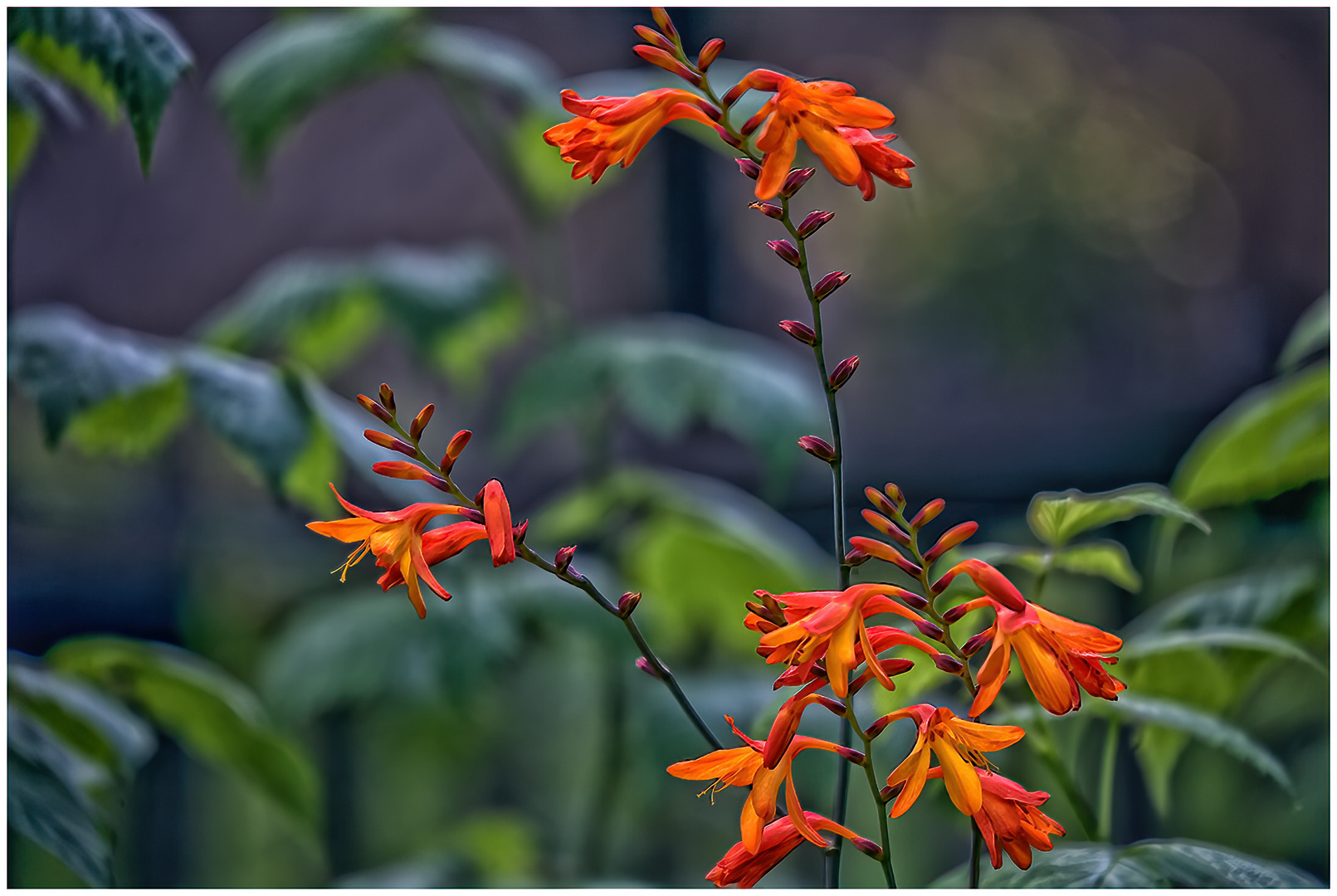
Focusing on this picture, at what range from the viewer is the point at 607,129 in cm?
35

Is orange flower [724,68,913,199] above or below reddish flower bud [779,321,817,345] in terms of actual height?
above

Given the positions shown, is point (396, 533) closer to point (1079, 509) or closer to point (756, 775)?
point (756, 775)

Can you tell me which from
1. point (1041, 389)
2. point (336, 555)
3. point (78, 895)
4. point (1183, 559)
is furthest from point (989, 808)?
point (1041, 389)

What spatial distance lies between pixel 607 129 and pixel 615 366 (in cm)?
53

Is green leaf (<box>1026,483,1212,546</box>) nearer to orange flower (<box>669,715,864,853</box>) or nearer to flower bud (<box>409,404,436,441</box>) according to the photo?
orange flower (<box>669,715,864,853</box>)

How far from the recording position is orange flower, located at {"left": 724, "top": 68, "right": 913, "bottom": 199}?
1.04 ft

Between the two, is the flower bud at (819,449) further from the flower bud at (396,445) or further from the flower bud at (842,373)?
the flower bud at (396,445)

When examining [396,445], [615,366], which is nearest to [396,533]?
[396,445]

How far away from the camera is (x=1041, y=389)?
143cm

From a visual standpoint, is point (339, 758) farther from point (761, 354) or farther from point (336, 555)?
point (761, 354)

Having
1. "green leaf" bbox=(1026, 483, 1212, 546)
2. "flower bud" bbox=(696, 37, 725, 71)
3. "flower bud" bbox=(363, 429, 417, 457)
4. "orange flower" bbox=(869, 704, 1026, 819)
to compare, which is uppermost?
"flower bud" bbox=(696, 37, 725, 71)

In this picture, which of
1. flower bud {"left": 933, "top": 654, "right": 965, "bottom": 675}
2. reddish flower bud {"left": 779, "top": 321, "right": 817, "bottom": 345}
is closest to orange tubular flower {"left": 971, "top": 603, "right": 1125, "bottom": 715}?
flower bud {"left": 933, "top": 654, "right": 965, "bottom": 675}

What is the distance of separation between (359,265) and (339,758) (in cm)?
68

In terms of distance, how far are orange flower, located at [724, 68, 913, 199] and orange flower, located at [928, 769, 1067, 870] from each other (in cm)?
21
